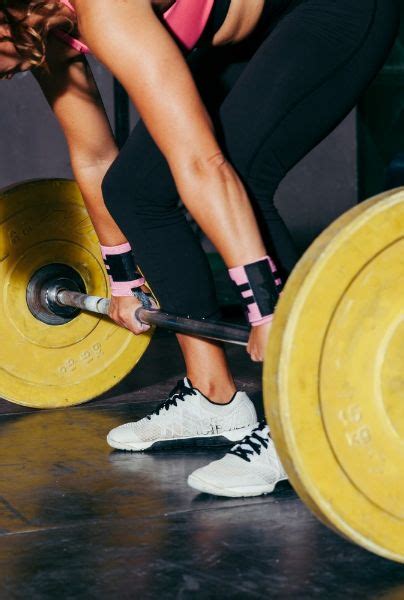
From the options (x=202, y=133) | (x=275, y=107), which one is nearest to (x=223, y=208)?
(x=202, y=133)

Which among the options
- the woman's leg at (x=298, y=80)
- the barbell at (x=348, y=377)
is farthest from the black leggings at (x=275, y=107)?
the barbell at (x=348, y=377)

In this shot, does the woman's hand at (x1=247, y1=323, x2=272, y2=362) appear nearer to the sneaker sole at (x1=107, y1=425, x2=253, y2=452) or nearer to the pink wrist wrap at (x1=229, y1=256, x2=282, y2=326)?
the pink wrist wrap at (x1=229, y1=256, x2=282, y2=326)

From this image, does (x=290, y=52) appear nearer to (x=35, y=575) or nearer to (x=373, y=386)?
(x=373, y=386)

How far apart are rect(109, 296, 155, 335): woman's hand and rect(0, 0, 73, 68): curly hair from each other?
64 centimetres

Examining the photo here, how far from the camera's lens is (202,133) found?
1.64 metres

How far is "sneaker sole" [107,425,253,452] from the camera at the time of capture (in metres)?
2.21

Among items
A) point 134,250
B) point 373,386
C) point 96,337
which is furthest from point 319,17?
Answer: point 96,337

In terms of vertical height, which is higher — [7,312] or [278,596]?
[278,596]

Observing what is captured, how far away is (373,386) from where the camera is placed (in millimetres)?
1440

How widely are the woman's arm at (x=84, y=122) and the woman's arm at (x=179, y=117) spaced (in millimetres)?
492

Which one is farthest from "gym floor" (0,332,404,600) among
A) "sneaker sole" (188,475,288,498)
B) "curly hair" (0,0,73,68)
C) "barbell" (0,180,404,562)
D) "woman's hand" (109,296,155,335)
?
"curly hair" (0,0,73,68)

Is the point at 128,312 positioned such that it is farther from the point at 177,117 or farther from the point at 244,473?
the point at 177,117

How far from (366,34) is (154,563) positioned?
97 centimetres

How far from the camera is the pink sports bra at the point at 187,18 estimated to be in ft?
5.87
